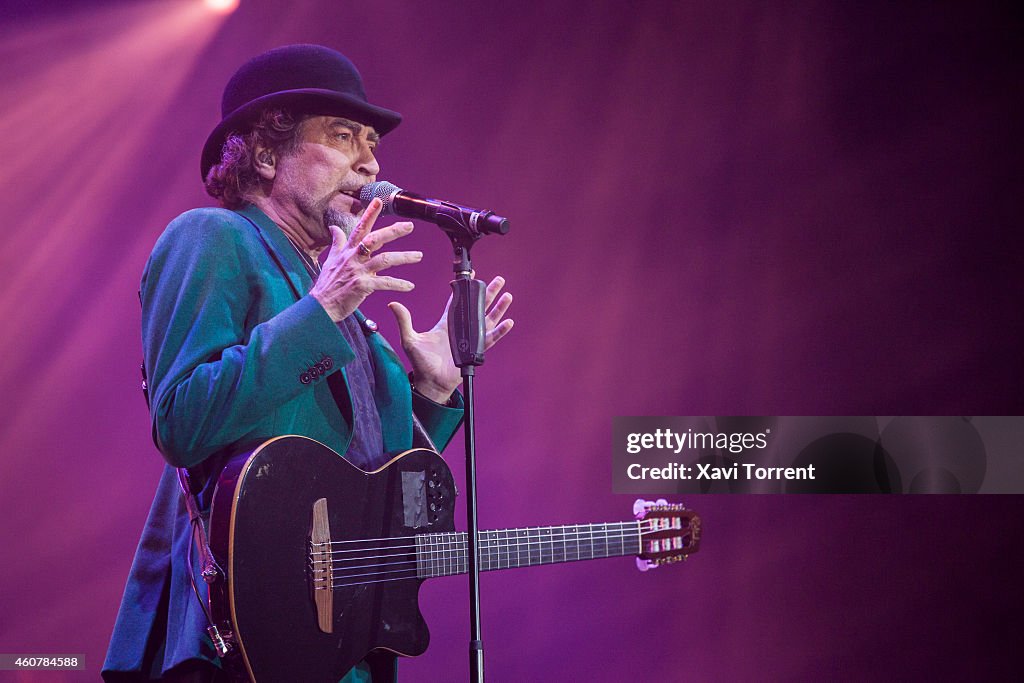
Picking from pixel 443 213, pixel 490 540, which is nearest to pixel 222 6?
pixel 443 213

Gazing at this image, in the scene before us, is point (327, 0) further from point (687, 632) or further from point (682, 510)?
point (687, 632)

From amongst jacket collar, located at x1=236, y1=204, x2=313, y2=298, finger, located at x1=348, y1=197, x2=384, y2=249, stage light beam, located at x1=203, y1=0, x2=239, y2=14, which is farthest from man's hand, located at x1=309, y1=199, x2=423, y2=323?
stage light beam, located at x1=203, y1=0, x2=239, y2=14

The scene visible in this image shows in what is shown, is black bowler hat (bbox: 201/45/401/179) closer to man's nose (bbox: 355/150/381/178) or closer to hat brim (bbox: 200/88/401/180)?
hat brim (bbox: 200/88/401/180)

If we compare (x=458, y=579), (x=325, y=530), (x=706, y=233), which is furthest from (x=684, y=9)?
(x=325, y=530)

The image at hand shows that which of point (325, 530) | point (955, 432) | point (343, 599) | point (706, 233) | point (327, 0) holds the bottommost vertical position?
point (343, 599)

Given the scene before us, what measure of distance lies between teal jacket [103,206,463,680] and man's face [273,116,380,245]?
22cm

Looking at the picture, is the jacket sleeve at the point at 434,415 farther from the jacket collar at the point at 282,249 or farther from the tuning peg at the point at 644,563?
the tuning peg at the point at 644,563

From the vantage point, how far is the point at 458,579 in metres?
3.45

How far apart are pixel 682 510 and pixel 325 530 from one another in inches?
54.1

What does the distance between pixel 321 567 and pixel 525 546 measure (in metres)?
0.69

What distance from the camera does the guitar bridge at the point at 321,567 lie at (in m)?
1.84

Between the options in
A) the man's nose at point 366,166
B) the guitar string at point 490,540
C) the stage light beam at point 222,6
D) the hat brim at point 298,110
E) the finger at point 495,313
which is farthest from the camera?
the stage light beam at point 222,6

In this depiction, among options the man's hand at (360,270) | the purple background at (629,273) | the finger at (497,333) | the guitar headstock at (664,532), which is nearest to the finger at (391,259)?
the man's hand at (360,270)

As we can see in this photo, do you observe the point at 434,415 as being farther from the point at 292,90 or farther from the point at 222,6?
the point at 222,6
